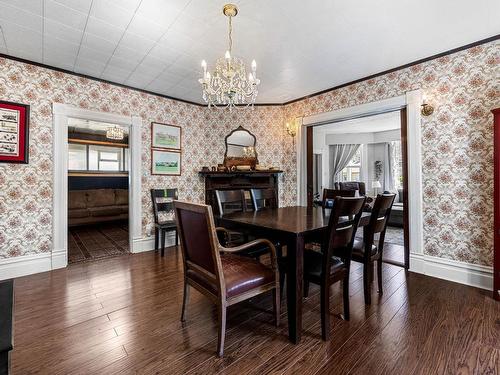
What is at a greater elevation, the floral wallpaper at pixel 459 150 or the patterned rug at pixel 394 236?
the floral wallpaper at pixel 459 150

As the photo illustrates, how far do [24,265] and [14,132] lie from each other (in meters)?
1.56

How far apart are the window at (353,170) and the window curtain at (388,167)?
0.79 meters

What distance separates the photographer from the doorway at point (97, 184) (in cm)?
521

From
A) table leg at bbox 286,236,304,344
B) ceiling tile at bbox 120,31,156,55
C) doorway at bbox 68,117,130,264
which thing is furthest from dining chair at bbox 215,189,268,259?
doorway at bbox 68,117,130,264

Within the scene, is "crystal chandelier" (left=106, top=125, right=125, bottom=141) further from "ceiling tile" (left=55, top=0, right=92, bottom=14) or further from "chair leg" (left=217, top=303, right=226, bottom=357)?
"chair leg" (left=217, top=303, right=226, bottom=357)

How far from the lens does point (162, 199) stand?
4.16 meters

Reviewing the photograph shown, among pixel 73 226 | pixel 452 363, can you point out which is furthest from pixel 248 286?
pixel 73 226

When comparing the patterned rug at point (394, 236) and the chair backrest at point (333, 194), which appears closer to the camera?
the chair backrest at point (333, 194)

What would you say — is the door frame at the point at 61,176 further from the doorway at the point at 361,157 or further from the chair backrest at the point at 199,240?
the doorway at the point at 361,157

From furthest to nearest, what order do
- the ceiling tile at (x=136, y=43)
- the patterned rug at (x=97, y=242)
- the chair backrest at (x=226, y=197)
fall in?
1. the patterned rug at (x=97, y=242)
2. the chair backrest at (x=226, y=197)
3. the ceiling tile at (x=136, y=43)

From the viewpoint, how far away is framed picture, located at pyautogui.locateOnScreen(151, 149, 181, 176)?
4048 millimetres

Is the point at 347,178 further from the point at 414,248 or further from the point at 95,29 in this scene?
the point at 95,29

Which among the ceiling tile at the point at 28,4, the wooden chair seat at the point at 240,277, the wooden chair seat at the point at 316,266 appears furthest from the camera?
the ceiling tile at the point at 28,4

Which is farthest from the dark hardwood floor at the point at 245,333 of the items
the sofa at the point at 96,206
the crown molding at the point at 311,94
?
the sofa at the point at 96,206
